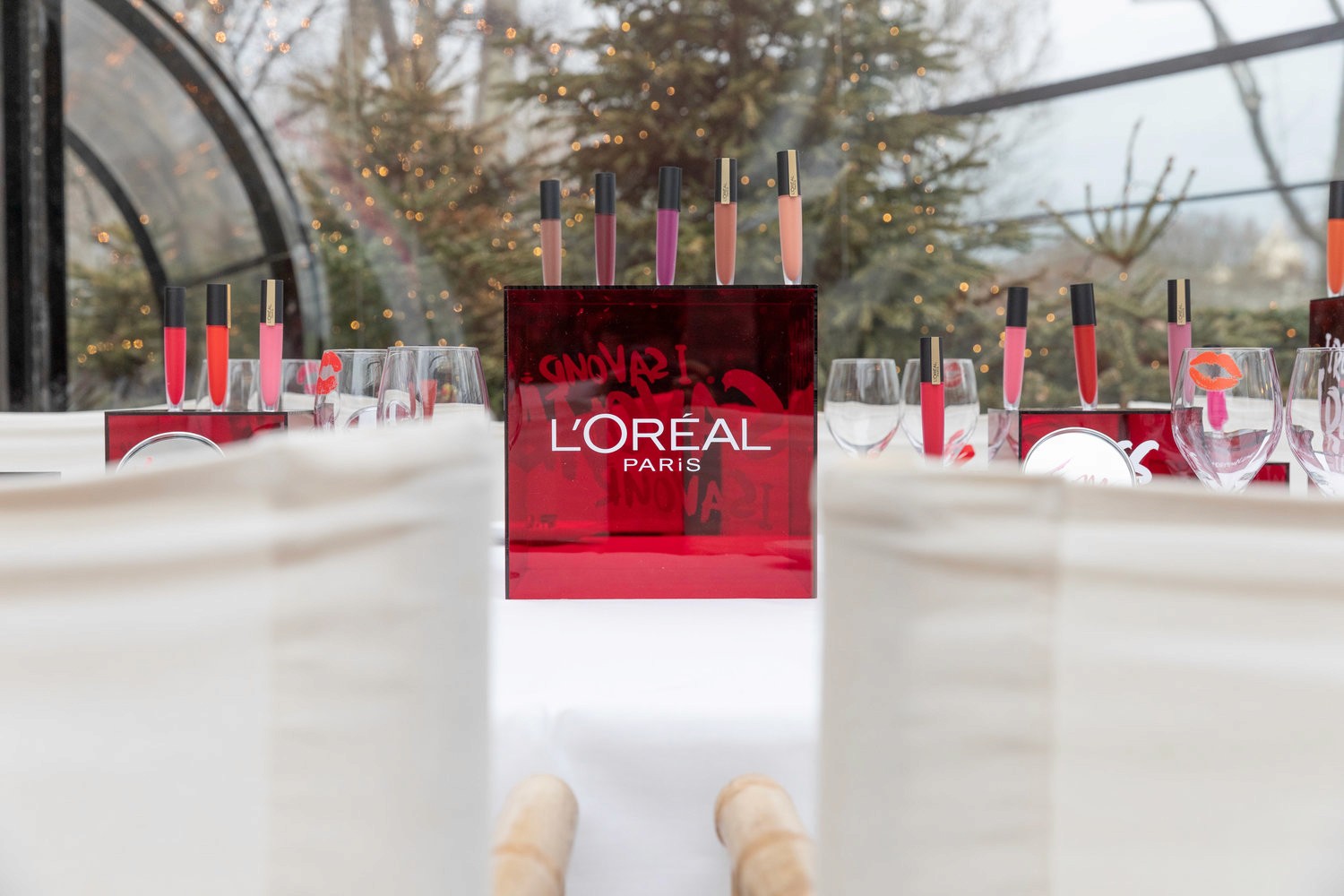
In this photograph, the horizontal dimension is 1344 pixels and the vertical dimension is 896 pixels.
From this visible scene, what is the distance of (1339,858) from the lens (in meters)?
0.31

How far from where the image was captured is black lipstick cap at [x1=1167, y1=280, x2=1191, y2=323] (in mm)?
917

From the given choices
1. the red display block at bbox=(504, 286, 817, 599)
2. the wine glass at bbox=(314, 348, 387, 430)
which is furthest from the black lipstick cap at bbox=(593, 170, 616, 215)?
the wine glass at bbox=(314, 348, 387, 430)

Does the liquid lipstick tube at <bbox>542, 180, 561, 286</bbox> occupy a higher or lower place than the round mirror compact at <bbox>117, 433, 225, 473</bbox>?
higher

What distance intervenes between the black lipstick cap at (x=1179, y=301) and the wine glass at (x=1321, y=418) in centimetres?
14

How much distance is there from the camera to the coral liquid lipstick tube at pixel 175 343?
0.90 meters

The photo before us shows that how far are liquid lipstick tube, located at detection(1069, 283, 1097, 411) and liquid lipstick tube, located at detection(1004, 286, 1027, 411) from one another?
0.05 metres

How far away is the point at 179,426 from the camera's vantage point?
847 mm

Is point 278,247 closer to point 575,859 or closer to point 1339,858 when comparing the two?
point 575,859

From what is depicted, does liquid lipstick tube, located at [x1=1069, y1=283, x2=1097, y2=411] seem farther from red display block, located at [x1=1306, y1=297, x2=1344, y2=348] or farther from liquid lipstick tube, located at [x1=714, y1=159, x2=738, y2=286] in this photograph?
liquid lipstick tube, located at [x1=714, y1=159, x2=738, y2=286]

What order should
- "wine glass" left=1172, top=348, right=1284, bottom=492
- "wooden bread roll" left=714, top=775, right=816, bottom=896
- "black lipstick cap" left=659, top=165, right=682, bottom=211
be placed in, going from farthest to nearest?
1. "black lipstick cap" left=659, top=165, right=682, bottom=211
2. "wine glass" left=1172, top=348, right=1284, bottom=492
3. "wooden bread roll" left=714, top=775, right=816, bottom=896

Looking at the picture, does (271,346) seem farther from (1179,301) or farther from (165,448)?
(1179,301)

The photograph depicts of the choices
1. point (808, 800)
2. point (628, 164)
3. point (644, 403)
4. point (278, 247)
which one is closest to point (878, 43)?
point (628, 164)

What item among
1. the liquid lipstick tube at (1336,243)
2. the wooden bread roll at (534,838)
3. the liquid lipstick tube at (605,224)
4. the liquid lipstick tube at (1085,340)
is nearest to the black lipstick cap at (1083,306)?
the liquid lipstick tube at (1085,340)

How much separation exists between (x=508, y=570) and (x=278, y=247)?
3.54m
